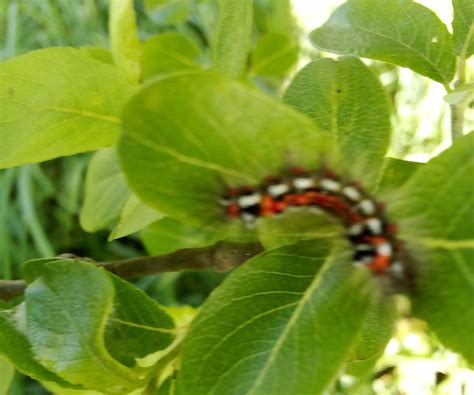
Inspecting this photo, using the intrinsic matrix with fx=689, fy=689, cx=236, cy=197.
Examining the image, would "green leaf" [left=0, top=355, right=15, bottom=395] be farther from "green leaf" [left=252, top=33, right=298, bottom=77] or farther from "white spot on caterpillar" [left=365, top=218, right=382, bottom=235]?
"green leaf" [left=252, top=33, right=298, bottom=77]

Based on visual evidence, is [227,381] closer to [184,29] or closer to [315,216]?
[315,216]

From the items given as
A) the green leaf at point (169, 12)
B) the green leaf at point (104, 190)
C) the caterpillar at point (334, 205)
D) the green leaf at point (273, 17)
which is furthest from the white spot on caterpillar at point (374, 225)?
the green leaf at point (273, 17)

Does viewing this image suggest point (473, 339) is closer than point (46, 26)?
Yes

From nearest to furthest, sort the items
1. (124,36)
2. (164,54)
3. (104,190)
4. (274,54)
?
1. (124,36)
2. (104,190)
3. (164,54)
4. (274,54)

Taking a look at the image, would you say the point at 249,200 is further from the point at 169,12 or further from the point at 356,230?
the point at 169,12

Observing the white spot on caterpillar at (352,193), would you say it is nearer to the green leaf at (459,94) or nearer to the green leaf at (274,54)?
the green leaf at (459,94)

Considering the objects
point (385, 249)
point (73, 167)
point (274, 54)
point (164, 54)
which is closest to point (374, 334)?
point (385, 249)

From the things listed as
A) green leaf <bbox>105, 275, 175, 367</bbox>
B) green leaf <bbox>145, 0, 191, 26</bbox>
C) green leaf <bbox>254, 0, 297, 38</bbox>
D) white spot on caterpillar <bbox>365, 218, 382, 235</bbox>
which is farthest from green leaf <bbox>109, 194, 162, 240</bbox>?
green leaf <bbox>254, 0, 297, 38</bbox>

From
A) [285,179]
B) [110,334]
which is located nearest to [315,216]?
[285,179]
